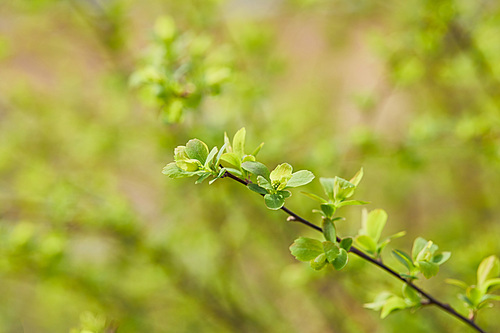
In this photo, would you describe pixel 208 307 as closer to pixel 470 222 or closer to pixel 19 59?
pixel 470 222

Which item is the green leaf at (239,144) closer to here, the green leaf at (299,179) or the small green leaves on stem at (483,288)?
the green leaf at (299,179)

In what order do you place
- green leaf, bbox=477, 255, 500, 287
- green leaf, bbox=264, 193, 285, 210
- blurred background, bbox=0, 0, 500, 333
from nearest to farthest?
1. green leaf, bbox=264, 193, 285, 210
2. green leaf, bbox=477, 255, 500, 287
3. blurred background, bbox=0, 0, 500, 333

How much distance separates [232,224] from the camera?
137 cm

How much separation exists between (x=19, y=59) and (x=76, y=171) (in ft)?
3.72

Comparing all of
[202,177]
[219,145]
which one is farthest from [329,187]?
[219,145]

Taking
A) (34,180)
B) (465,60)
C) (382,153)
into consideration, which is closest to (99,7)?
(34,180)

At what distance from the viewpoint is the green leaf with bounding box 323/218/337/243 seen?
1.23 ft

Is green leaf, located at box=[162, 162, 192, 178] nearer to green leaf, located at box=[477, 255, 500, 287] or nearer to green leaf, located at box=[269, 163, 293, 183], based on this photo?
green leaf, located at box=[269, 163, 293, 183]

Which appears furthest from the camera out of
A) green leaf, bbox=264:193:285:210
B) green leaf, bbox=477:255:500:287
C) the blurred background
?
the blurred background

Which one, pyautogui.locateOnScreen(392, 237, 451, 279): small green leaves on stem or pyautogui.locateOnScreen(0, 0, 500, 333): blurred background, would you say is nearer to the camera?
pyautogui.locateOnScreen(392, 237, 451, 279): small green leaves on stem

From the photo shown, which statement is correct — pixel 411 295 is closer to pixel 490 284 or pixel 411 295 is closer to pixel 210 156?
pixel 490 284

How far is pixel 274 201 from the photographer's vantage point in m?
0.35

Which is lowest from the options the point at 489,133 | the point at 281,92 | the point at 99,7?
the point at 489,133

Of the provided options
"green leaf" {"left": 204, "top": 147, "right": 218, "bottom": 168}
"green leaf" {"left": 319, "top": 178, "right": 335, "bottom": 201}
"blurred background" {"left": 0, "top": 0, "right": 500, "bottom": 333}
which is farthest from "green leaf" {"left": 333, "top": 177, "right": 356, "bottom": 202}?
"blurred background" {"left": 0, "top": 0, "right": 500, "bottom": 333}
